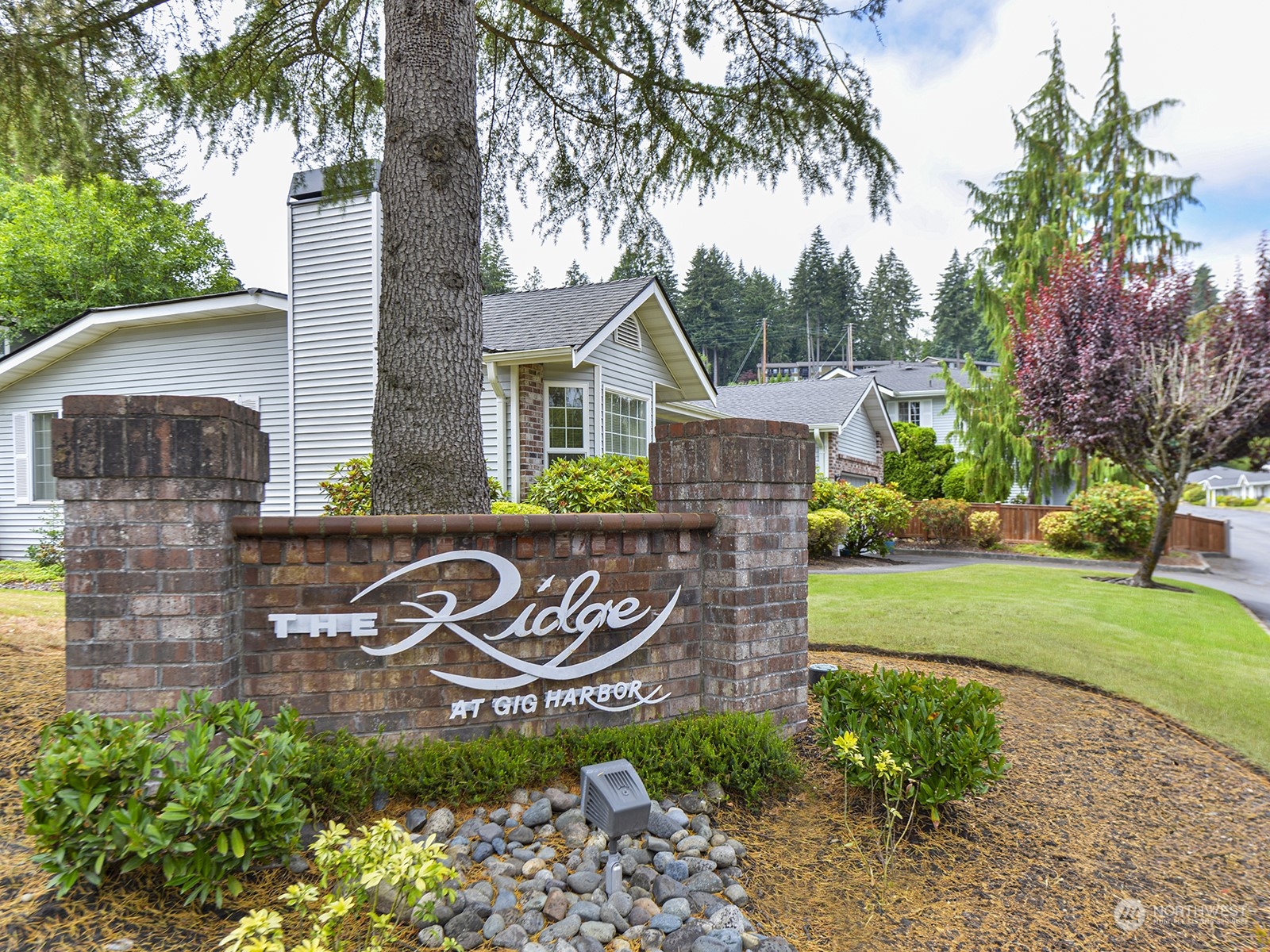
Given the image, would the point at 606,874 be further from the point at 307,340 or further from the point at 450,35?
the point at 307,340

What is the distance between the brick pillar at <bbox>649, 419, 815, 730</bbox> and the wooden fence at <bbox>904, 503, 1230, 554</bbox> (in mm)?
16432

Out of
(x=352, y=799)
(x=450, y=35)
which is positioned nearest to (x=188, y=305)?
(x=450, y=35)

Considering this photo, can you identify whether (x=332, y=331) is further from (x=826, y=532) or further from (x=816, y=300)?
(x=816, y=300)

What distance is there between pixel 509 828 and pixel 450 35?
13.3 feet

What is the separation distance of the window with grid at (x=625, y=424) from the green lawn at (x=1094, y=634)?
12.5ft

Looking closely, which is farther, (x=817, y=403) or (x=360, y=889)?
(x=817, y=403)

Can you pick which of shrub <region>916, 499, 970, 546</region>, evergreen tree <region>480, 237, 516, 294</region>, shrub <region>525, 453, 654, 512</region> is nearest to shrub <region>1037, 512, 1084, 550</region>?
shrub <region>916, 499, 970, 546</region>

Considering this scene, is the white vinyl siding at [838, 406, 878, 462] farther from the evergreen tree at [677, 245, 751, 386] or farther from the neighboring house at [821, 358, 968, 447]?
the evergreen tree at [677, 245, 751, 386]

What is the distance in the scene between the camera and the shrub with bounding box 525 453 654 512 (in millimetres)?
8734

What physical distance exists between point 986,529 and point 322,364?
1602 centimetres

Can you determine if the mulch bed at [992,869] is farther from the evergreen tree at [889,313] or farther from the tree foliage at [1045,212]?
the evergreen tree at [889,313]

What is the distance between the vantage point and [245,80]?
5629mm

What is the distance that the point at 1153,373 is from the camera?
436 inches

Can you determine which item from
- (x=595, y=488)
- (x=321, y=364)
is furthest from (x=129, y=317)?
(x=595, y=488)
